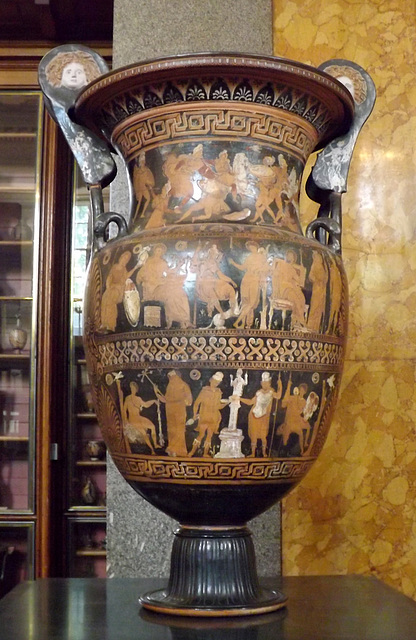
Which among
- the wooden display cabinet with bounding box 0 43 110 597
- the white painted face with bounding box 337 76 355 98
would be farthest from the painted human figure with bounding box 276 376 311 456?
the wooden display cabinet with bounding box 0 43 110 597

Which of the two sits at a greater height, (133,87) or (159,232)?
(133,87)

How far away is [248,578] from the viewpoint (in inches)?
53.8

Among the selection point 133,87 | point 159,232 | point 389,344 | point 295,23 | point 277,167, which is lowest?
point 389,344

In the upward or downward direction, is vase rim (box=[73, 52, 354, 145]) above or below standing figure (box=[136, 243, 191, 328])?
above

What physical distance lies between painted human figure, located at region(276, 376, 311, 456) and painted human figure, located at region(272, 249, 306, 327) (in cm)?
10

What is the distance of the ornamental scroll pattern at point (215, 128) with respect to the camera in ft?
4.54

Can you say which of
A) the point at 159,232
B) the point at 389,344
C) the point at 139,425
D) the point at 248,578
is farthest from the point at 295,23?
the point at 248,578

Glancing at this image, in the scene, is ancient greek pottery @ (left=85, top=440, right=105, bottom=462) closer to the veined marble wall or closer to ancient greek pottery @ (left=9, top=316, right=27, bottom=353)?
ancient greek pottery @ (left=9, top=316, right=27, bottom=353)

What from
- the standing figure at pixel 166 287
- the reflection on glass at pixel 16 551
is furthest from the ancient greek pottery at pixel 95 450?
the standing figure at pixel 166 287

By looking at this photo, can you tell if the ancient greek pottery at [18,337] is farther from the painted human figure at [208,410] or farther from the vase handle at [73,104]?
the painted human figure at [208,410]

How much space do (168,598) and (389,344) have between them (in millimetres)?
962

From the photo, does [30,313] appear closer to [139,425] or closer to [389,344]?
[389,344]

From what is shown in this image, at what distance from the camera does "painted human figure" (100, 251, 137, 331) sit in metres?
1.31

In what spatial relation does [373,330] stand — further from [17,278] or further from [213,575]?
[17,278]
